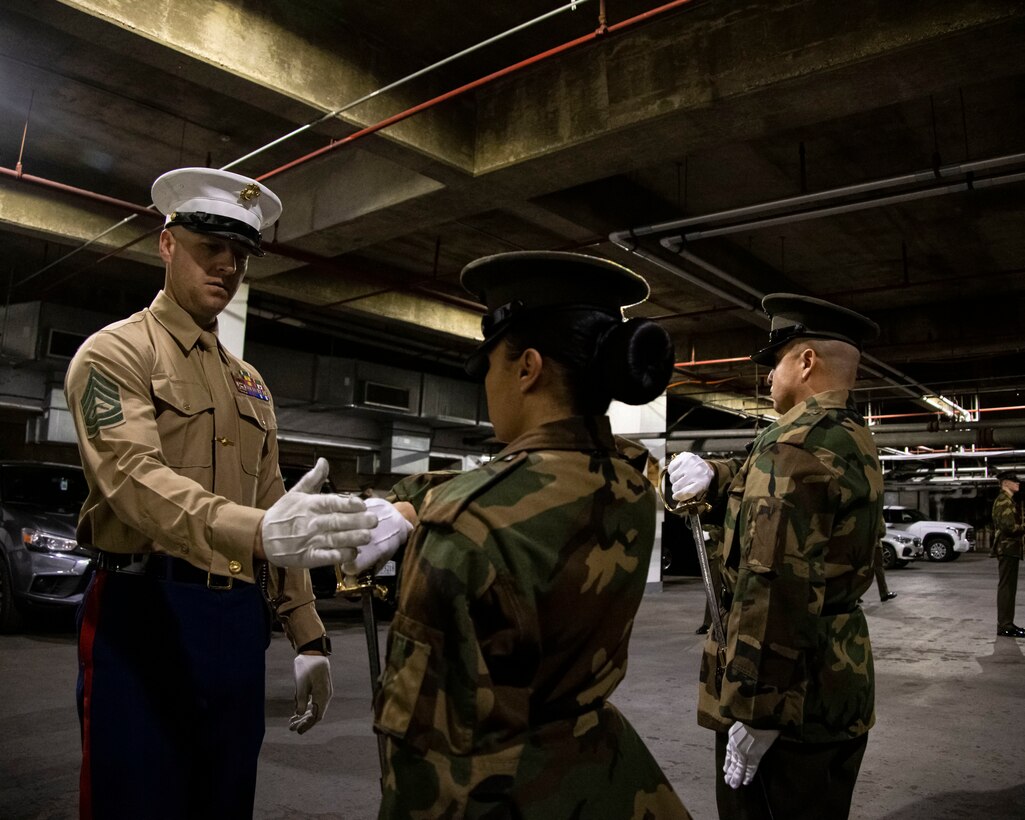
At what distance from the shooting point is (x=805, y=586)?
1.84 metres

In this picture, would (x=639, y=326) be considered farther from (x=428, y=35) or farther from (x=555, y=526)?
(x=428, y=35)

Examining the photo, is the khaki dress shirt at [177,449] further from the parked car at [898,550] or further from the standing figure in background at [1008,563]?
the parked car at [898,550]

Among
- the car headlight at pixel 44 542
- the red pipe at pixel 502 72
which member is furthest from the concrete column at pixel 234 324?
the red pipe at pixel 502 72

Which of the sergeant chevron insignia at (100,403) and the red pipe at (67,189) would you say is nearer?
the sergeant chevron insignia at (100,403)

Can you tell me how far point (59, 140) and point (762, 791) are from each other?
6749 millimetres

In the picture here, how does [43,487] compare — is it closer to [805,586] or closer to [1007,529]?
[805,586]

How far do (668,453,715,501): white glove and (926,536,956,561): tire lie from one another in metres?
19.7

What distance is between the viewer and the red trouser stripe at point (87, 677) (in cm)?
145

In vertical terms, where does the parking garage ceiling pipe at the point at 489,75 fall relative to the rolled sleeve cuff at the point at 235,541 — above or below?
above

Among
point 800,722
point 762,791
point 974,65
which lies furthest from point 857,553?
point 974,65

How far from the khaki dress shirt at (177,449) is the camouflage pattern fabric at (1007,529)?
8.28m

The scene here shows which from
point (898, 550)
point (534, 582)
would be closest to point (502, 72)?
point (534, 582)

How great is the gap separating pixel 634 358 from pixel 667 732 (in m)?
3.67

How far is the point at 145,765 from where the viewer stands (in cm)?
146
